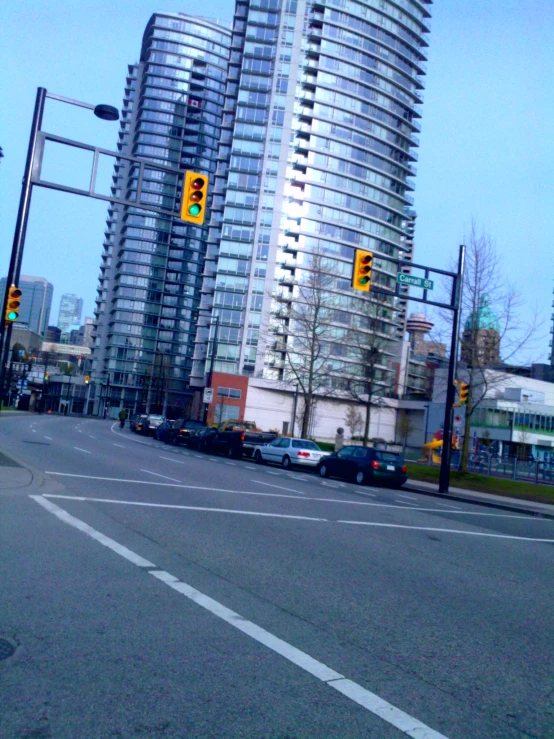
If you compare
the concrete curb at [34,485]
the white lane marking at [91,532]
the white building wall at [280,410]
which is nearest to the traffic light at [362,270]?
the concrete curb at [34,485]

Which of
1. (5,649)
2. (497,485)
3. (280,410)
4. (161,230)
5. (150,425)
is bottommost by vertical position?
(5,649)

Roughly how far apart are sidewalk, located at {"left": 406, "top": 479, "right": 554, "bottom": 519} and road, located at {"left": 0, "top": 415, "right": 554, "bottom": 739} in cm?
901

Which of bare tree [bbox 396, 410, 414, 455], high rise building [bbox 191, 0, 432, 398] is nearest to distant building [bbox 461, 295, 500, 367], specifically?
bare tree [bbox 396, 410, 414, 455]

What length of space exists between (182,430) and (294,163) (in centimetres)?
5653

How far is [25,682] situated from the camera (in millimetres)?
4625

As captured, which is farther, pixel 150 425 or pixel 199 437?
pixel 150 425

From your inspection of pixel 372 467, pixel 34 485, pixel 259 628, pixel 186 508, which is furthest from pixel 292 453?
pixel 259 628

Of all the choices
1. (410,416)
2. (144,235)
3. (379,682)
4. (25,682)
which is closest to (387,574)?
(379,682)

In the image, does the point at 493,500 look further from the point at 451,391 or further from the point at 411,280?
the point at 411,280

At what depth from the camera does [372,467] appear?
85.5ft

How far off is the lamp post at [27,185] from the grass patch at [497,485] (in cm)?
1848

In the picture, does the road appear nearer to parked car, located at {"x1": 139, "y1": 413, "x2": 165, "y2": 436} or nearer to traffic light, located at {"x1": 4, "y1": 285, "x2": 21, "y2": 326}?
traffic light, located at {"x1": 4, "y1": 285, "x2": 21, "y2": 326}

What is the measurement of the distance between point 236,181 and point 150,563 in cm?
8862

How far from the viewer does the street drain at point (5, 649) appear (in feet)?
16.6
